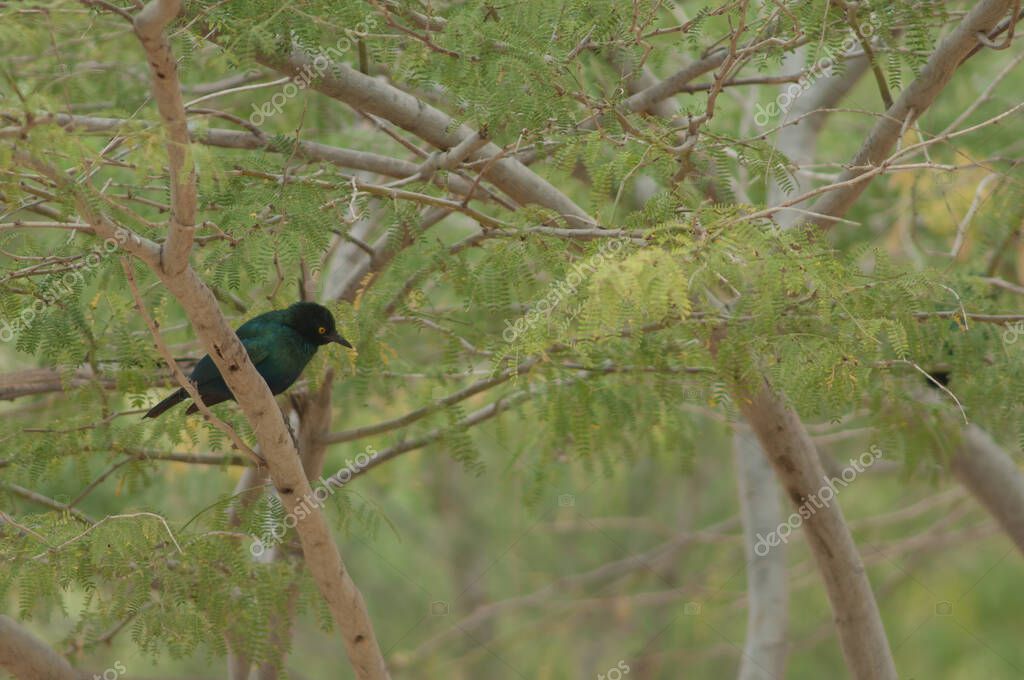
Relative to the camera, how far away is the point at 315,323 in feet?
18.9

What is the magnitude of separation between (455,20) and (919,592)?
11.4 meters

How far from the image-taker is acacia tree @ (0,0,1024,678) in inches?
166

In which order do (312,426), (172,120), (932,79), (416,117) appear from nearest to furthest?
1. (172,120)
2. (932,79)
3. (416,117)
4. (312,426)

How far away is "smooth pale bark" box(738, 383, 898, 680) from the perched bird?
7.50ft

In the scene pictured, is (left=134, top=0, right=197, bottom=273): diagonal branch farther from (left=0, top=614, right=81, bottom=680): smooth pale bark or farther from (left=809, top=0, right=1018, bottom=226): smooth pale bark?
(left=809, top=0, right=1018, bottom=226): smooth pale bark

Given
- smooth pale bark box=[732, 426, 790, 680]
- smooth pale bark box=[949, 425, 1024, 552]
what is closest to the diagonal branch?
smooth pale bark box=[732, 426, 790, 680]

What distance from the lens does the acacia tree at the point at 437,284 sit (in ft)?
13.9

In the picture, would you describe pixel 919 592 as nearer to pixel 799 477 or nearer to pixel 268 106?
pixel 799 477

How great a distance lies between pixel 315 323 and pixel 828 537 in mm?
3189

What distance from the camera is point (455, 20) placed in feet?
16.0

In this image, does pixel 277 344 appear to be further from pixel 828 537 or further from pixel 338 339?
pixel 828 537

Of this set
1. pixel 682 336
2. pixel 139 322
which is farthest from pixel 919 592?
pixel 139 322

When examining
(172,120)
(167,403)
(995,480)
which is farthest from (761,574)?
(172,120)

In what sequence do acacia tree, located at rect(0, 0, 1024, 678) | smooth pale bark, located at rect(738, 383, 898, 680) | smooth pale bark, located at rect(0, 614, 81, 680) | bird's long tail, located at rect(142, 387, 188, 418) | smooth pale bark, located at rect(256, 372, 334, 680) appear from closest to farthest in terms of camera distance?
acacia tree, located at rect(0, 0, 1024, 678) < smooth pale bark, located at rect(0, 614, 81, 680) < bird's long tail, located at rect(142, 387, 188, 418) < smooth pale bark, located at rect(738, 383, 898, 680) < smooth pale bark, located at rect(256, 372, 334, 680)
